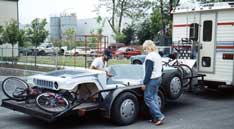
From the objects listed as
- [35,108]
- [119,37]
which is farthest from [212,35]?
[119,37]

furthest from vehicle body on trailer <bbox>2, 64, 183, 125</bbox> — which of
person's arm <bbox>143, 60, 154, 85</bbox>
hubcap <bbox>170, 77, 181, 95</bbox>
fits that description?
hubcap <bbox>170, 77, 181, 95</bbox>

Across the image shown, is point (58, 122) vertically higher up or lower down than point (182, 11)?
lower down

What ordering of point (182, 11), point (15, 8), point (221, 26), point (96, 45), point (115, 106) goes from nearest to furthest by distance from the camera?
point (115, 106)
point (221, 26)
point (182, 11)
point (96, 45)
point (15, 8)

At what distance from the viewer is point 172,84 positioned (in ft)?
27.1

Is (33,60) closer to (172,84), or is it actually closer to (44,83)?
(172,84)

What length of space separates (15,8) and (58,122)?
2868 cm

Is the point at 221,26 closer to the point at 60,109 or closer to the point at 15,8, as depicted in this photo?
the point at 60,109

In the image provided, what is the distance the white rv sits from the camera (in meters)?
10.2

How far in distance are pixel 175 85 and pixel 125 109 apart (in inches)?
68.3

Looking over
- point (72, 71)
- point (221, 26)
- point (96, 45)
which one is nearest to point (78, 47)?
point (96, 45)

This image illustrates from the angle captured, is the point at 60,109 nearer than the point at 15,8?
Yes

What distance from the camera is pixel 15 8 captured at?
3409cm

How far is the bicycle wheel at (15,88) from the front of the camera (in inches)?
292

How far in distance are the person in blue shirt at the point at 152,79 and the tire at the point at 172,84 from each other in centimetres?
80
